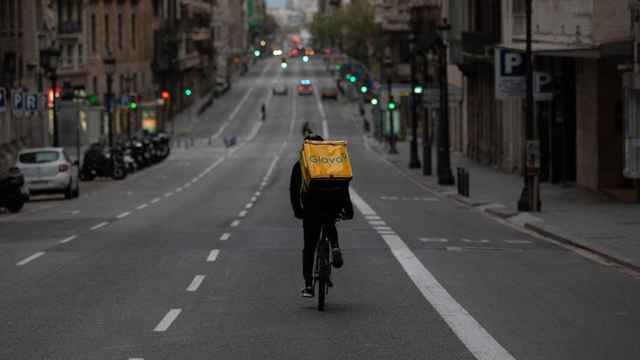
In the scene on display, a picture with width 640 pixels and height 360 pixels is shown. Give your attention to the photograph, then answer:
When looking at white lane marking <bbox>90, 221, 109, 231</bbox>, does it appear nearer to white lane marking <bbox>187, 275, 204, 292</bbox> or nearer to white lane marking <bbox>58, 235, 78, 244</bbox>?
white lane marking <bbox>58, 235, 78, 244</bbox>

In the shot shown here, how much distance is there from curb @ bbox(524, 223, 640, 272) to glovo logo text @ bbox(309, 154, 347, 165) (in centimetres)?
713

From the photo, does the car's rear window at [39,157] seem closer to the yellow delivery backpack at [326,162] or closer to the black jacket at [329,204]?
the black jacket at [329,204]

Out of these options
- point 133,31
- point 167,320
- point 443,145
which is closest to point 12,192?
point 443,145

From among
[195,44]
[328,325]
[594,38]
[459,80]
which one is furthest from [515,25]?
[195,44]

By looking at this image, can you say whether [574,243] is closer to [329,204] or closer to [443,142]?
[329,204]

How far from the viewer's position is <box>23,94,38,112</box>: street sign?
50.7 m

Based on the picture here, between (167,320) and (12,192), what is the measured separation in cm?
2454

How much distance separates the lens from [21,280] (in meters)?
20.4

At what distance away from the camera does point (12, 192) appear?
129 feet

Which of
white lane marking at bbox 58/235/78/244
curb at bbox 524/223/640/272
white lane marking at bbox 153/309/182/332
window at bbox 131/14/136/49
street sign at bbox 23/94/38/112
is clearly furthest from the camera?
window at bbox 131/14/136/49

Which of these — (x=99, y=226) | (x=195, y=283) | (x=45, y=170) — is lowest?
(x=99, y=226)

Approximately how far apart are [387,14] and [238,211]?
9854 cm

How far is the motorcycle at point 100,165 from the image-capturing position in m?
62.7

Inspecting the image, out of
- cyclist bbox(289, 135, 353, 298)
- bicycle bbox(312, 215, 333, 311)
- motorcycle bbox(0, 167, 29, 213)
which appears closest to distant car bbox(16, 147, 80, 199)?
motorcycle bbox(0, 167, 29, 213)
